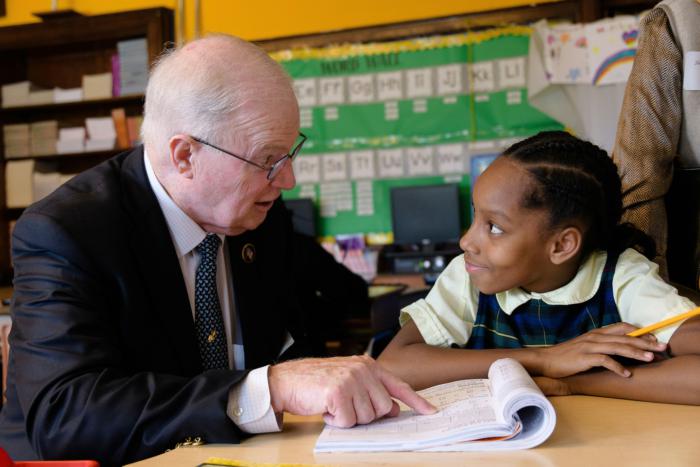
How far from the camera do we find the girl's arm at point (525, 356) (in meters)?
1.23

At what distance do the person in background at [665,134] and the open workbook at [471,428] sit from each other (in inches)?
31.3

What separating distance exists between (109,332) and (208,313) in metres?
0.28

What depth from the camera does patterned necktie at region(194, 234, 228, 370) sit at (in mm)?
1556

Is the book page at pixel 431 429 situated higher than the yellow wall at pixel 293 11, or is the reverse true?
the yellow wall at pixel 293 11

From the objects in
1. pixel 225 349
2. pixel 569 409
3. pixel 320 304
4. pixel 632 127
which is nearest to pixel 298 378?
pixel 569 409

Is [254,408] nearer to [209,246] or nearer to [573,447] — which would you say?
[573,447]

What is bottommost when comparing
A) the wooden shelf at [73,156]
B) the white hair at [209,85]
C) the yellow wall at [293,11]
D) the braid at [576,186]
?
the wooden shelf at [73,156]

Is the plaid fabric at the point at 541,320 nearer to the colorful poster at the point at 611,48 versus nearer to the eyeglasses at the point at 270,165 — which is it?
the eyeglasses at the point at 270,165

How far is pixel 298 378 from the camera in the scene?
44.3 inches

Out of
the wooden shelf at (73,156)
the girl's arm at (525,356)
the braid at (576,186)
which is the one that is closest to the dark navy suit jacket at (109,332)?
the girl's arm at (525,356)

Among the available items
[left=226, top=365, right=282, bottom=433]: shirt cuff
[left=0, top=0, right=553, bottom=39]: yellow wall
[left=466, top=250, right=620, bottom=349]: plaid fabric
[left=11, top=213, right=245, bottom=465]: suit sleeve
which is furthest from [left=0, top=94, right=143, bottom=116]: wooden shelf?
[left=226, top=365, right=282, bottom=433]: shirt cuff

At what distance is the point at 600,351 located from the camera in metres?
1.23

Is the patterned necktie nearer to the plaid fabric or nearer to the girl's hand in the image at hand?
the plaid fabric

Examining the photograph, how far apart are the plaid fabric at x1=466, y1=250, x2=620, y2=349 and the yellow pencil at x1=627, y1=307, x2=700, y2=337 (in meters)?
0.15
